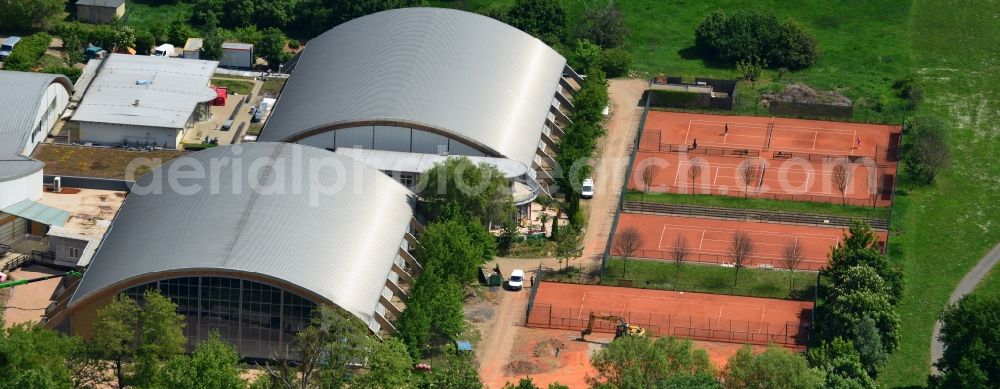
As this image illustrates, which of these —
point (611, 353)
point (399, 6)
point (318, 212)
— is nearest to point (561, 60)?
point (399, 6)

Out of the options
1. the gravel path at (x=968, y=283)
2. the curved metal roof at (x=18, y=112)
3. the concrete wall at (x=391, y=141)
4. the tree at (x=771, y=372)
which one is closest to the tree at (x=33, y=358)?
the curved metal roof at (x=18, y=112)

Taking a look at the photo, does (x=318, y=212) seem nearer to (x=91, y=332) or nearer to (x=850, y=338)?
(x=91, y=332)

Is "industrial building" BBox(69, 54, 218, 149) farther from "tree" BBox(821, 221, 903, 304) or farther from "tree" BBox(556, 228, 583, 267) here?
"tree" BBox(821, 221, 903, 304)

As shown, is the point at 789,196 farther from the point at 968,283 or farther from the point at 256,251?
the point at 256,251

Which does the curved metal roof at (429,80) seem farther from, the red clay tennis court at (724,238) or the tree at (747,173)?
the tree at (747,173)

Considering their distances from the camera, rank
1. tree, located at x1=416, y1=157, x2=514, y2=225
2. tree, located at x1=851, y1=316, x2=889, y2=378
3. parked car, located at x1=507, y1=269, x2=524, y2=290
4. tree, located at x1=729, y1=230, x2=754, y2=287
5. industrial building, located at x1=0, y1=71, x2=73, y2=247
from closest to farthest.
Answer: tree, located at x1=851, y1=316, x2=889, y2=378
parked car, located at x1=507, y1=269, x2=524, y2=290
tree, located at x1=729, y1=230, x2=754, y2=287
industrial building, located at x1=0, y1=71, x2=73, y2=247
tree, located at x1=416, y1=157, x2=514, y2=225

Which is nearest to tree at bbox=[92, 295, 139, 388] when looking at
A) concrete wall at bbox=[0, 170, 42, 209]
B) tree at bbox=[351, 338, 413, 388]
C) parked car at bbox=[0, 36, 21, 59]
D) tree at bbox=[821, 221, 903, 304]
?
tree at bbox=[351, 338, 413, 388]

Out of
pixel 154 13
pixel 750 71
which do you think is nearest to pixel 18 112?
pixel 154 13
